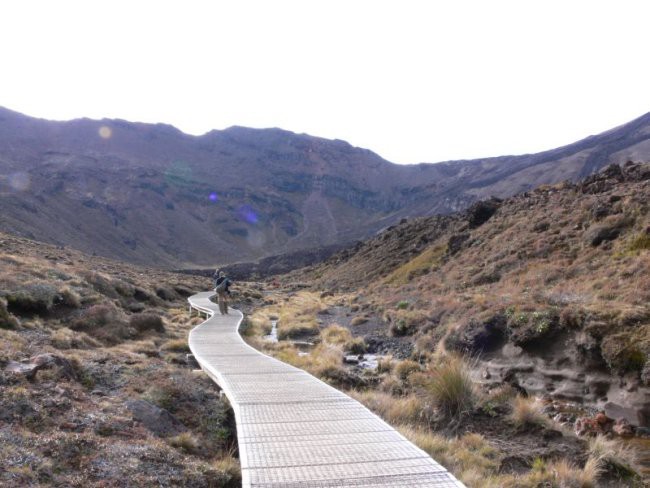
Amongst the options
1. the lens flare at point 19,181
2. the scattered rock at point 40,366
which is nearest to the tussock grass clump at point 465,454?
the scattered rock at point 40,366

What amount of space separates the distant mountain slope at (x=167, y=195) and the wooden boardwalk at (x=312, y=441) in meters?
85.3

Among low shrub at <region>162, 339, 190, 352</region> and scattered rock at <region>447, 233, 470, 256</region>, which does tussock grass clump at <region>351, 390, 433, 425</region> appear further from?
scattered rock at <region>447, 233, 470, 256</region>

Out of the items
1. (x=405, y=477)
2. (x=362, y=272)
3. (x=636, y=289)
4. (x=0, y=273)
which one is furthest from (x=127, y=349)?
(x=362, y=272)

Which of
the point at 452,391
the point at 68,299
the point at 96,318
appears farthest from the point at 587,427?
the point at 68,299

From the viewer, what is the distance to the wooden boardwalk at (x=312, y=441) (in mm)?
4531

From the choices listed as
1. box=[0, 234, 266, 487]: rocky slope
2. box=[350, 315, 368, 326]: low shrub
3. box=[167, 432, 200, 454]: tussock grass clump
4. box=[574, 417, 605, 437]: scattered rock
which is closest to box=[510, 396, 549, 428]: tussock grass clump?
box=[574, 417, 605, 437]: scattered rock

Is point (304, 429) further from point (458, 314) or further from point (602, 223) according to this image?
point (602, 223)

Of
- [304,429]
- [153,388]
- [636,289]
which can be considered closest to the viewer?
[304,429]

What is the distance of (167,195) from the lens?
15938 cm

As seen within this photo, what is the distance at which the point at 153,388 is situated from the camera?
315 inches

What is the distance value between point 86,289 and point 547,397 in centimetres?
1589

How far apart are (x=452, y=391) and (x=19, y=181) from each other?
132784 millimetres

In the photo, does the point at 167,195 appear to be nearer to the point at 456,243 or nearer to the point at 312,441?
the point at 456,243

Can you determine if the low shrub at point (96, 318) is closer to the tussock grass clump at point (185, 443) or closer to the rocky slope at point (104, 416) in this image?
the rocky slope at point (104, 416)
